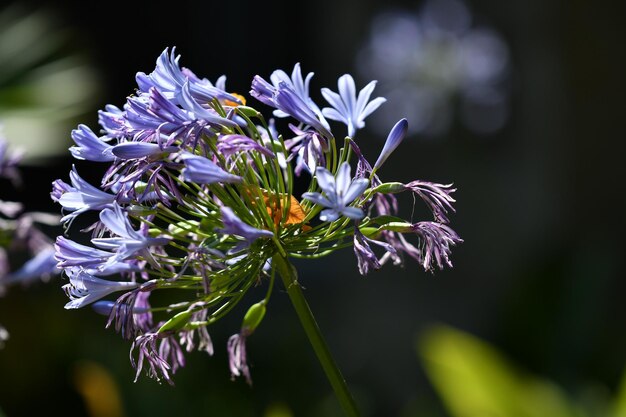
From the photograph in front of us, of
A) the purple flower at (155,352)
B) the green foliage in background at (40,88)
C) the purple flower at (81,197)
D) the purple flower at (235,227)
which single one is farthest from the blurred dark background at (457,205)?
the purple flower at (235,227)

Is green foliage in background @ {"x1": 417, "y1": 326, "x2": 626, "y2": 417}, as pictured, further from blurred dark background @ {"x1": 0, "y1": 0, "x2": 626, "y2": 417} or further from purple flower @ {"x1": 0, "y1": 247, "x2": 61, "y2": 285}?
blurred dark background @ {"x1": 0, "y1": 0, "x2": 626, "y2": 417}

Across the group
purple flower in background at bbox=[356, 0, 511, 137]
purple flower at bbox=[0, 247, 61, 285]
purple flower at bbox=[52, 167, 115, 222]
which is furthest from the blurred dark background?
purple flower at bbox=[52, 167, 115, 222]

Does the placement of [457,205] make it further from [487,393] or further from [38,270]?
[38,270]

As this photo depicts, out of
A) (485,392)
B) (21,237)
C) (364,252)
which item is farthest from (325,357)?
(485,392)

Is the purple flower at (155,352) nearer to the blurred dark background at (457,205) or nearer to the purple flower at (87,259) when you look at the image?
the purple flower at (87,259)

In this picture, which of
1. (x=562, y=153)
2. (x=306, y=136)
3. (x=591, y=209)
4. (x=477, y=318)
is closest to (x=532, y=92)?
(x=562, y=153)
